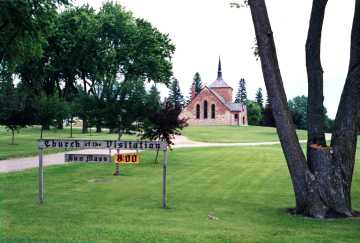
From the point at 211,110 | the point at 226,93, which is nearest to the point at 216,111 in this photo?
the point at 211,110

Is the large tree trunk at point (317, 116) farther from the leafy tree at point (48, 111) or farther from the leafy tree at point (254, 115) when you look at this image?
the leafy tree at point (254, 115)

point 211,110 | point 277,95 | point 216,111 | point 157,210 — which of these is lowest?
point 157,210

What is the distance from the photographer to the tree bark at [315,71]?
1005cm

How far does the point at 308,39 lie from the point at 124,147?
468 cm

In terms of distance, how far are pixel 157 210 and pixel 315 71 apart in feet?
14.0

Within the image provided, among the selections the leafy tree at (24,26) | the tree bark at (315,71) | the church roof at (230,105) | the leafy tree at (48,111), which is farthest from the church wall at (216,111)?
the tree bark at (315,71)

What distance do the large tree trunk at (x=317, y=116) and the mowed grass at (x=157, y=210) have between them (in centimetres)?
55

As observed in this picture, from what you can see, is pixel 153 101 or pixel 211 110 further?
pixel 211 110

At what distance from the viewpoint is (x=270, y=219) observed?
9.48 meters

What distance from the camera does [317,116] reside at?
10.3m

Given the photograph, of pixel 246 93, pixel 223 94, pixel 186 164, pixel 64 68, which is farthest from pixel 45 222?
pixel 246 93

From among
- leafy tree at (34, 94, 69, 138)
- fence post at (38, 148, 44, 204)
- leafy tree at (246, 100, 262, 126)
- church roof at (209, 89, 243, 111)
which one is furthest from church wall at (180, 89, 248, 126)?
fence post at (38, 148, 44, 204)

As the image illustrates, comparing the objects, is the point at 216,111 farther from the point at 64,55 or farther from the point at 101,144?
the point at 101,144

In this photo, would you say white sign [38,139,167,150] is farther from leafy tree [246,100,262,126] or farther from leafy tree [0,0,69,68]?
leafy tree [246,100,262,126]
